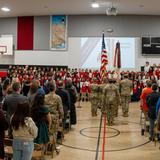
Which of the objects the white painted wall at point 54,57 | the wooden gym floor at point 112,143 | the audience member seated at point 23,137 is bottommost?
the wooden gym floor at point 112,143

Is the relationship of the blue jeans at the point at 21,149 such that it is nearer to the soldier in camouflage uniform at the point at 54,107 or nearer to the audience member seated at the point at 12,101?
the audience member seated at the point at 12,101

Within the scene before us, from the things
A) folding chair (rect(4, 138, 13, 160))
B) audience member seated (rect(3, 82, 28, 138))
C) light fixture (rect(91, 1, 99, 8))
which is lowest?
folding chair (rect(4, 138, 13, 160))

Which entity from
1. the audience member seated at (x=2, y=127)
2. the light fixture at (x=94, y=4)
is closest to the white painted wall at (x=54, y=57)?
the light fixture at (x=94, y=4)

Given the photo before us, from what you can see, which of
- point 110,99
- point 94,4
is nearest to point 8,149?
point 110,99

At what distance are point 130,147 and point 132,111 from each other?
5337mm

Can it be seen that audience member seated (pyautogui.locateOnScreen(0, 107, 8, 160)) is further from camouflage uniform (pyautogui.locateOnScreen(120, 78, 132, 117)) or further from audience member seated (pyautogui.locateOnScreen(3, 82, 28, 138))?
camouflage uniform (pyautogui.locateOnScreen(120, 78, 132, 117))

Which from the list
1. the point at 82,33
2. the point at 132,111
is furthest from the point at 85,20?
the point at 132,111

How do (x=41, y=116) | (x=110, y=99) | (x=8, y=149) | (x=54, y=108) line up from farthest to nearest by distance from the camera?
(x=110, y=99) → (x=54, y=108) → (x=41, y=116) → (x=8, y=149)

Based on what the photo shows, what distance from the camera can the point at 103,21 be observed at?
18500 millimetres

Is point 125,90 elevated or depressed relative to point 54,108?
elevated

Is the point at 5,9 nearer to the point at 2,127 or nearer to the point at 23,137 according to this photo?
the point at 2,127

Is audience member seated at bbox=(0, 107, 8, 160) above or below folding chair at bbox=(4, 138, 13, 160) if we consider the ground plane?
above

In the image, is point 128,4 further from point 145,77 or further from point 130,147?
point 130,147

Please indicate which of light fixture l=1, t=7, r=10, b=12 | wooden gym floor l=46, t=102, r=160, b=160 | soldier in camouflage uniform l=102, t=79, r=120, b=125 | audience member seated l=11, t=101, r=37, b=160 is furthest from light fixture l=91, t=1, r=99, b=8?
audience member seated l=11, t=101, r=37, b=160
